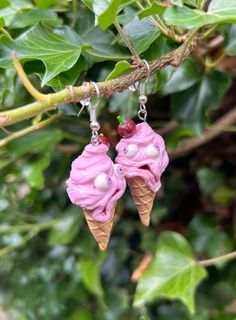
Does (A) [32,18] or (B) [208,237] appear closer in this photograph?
(A) [32,18]

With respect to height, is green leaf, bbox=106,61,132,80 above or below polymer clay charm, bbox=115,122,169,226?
above

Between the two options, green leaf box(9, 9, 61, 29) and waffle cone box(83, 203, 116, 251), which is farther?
green leaf box(9, 9, 61, 29)

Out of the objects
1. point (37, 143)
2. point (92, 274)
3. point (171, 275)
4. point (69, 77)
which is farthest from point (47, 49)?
point (92, 274)

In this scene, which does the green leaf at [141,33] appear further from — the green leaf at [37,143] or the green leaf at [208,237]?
the green leaf at [208,237]

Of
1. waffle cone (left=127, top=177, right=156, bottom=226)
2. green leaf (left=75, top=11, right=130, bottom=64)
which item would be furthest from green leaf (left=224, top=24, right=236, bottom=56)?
waffle cone (left=127, top=177, right=156, bottom=226)

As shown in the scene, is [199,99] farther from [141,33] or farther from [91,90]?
[91,90]

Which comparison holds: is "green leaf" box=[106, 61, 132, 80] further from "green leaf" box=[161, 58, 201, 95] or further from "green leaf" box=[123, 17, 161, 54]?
"green leaf" box=[161, 58, 201, 95]

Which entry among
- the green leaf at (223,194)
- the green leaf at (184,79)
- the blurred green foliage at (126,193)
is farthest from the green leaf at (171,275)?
the green leaf at (184,79)
